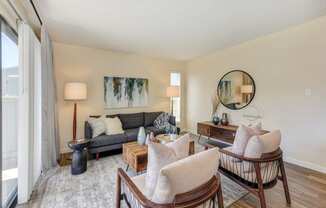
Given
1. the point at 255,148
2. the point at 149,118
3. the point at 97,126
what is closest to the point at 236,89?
the point at 149,118

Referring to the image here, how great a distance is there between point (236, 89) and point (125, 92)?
286cm

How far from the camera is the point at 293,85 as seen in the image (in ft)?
10.2

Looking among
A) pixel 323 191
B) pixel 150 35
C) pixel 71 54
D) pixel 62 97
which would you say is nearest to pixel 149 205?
pixel 323 191

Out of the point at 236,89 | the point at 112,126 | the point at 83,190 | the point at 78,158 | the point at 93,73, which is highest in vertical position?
the point at 93,73

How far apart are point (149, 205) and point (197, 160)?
1.39 feet

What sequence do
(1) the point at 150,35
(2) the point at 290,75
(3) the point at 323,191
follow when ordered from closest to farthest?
(3) the point at 323,191 → (2) the point at 290,75 → (1) the point at 150,35

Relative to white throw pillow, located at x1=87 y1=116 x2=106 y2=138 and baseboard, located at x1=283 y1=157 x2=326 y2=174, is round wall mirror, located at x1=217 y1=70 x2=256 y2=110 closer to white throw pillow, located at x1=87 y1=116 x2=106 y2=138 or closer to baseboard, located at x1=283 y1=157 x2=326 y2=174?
baseboard, located at x1=283 y1=157 x2=326 y2=174

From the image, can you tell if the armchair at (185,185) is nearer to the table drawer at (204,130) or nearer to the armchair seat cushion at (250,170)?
the armchair seat cushion at (250,170)

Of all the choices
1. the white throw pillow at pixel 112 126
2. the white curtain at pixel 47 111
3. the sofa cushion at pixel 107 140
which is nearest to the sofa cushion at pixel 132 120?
the white throw pillow at pixel 112 126

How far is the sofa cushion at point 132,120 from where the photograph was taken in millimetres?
4207

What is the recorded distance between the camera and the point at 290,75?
123 inches

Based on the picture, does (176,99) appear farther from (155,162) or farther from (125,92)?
(155,162)

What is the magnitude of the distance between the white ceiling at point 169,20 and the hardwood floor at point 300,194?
8.33ft

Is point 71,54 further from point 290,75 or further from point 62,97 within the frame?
point 290,75
